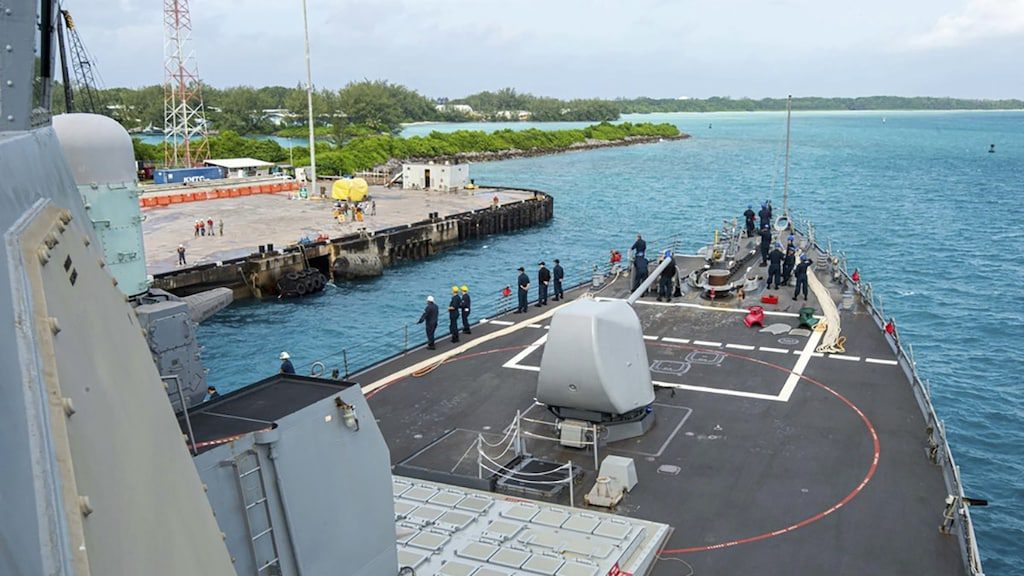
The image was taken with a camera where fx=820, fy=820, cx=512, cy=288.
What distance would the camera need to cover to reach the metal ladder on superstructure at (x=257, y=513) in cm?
670

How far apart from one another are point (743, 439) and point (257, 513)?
10.5 m

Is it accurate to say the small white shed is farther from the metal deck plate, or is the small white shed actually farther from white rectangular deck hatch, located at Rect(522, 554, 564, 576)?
white rectangular deck hatch, located at Rect(522, 554, 564, 576)

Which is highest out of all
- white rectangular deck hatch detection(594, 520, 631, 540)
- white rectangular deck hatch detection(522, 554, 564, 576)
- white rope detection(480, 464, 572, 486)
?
white rectangular deck hatch detection(522, 554, 564, 576)

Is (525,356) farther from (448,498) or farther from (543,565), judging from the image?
(543,565)

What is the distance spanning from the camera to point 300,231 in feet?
169

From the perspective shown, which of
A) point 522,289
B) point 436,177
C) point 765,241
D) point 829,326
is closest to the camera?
point 829,326

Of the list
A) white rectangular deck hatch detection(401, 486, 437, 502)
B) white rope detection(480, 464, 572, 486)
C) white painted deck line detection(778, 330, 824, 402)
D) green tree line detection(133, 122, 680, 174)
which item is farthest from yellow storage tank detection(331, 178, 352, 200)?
white rectangular deck hatch detection(401, 486, 437, 502)

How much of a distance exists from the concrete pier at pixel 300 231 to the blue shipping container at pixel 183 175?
9.03m

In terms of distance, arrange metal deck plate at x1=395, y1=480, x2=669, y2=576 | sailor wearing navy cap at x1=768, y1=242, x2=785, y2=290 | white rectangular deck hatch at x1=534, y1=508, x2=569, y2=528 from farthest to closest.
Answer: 1. sailor wearing navy cap at x1=768, y1=242, x2=785, y2=290
2. white rectangular deck hatch at x1=534, y1=508, x2=569, y2=528
3. metal deck plate at x1=395, y1=480, x2=669, y2=576

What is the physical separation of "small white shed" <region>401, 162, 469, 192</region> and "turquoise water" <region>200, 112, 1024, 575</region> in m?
9.59

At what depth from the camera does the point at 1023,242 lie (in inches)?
2165

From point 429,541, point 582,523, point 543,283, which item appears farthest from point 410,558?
point 543,283

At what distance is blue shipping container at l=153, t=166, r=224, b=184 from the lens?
244 ft

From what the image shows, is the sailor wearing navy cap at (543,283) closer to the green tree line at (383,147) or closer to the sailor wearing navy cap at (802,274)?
the sailor wearing navy cap at (802,274)
